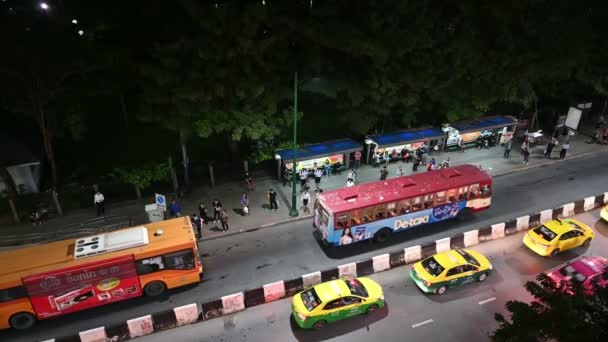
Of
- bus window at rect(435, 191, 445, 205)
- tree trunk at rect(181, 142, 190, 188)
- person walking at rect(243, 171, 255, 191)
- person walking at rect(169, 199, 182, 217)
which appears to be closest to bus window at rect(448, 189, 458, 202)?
bus window at rect(435, 191, 445, 205)

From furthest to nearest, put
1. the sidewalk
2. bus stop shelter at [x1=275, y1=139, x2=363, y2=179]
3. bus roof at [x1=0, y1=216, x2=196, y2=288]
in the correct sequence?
bus stop shelter at [x1=275, y1=139, x2=363, y2=179] < the sidewalk < bus roof at [x1=0, y1=216, x2=196, y2=288]

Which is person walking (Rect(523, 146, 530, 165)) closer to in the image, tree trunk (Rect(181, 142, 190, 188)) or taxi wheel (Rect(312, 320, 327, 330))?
taxi wheel (Rect(312, 320, 327, 330))

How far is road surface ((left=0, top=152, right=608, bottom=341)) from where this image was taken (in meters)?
17.7

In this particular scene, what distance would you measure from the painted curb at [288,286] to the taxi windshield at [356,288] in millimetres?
1274

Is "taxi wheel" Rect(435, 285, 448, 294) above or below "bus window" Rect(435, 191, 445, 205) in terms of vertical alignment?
below

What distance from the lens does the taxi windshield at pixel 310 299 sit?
16.4m

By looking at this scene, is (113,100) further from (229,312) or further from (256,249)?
(229,312)

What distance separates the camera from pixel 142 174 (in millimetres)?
25656

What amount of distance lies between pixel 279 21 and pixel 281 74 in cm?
335

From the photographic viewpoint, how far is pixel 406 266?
20.2 metres

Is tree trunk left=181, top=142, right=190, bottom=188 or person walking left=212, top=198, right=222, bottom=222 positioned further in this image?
tree trunk left=181, top=142, right=190, bottom=188

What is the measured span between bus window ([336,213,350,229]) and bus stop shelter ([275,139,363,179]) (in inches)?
302

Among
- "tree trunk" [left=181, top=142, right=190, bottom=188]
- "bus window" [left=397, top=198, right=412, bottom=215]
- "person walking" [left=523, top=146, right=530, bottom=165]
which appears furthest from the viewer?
"person walking" [left=523, top=146, right=530, bottom=165]

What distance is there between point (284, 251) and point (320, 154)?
836cm
